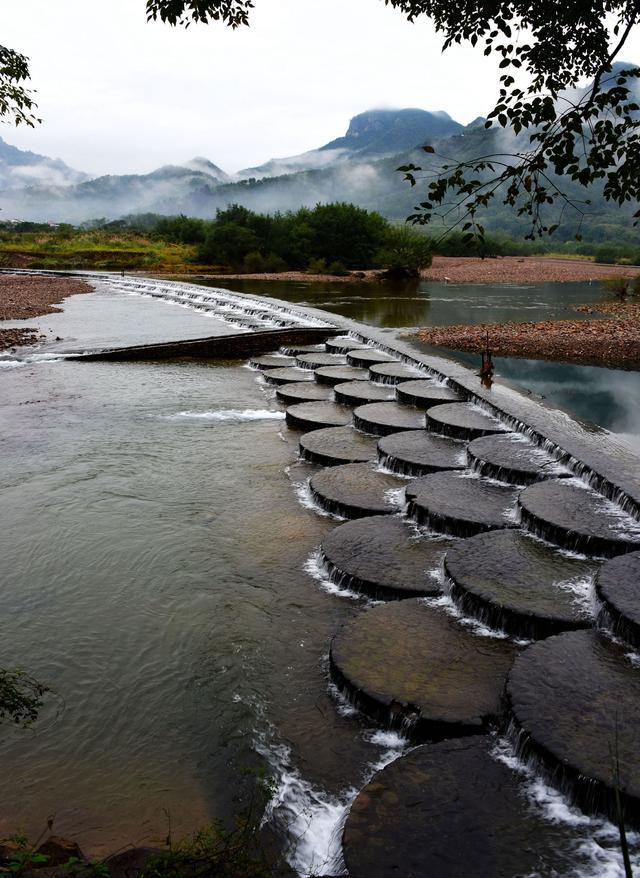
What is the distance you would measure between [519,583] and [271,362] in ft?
38.0

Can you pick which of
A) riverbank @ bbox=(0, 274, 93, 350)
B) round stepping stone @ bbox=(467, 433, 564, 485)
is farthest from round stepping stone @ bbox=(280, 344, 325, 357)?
round stepping stone @ bbox=(467, 433, 564, 485)

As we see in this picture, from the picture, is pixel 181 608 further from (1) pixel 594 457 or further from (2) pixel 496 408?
(2) pixel 496 408

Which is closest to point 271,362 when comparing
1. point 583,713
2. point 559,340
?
point 559,340

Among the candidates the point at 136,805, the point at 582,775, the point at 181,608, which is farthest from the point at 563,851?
the point at 181,608

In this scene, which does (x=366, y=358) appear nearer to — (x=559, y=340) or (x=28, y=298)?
(x=559, y=340)

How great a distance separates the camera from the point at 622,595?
201 inches

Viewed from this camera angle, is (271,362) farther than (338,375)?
Yes

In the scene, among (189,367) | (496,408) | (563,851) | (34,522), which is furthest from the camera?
(189,367)

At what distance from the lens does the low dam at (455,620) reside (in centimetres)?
356

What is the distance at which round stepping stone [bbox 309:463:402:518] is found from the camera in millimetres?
7570

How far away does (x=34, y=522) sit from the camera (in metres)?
7.59

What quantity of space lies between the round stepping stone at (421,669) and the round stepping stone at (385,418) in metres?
4.74

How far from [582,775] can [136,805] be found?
93.3 inches

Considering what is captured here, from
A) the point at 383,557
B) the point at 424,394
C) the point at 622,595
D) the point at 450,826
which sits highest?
the point at 424,394
